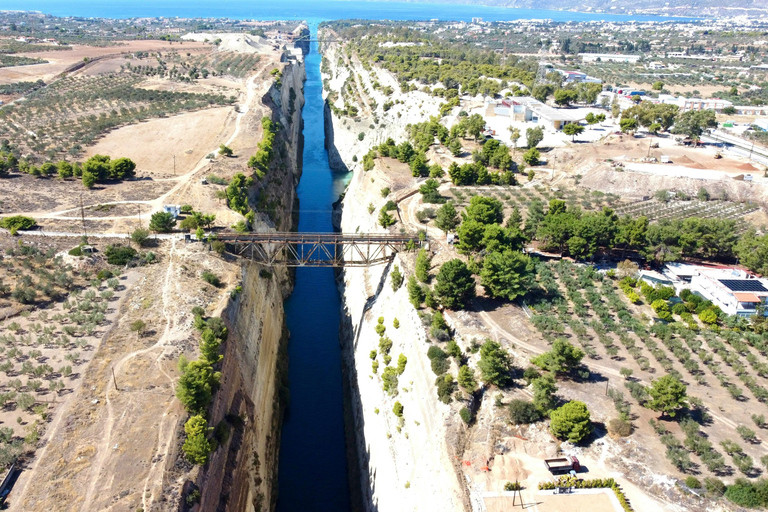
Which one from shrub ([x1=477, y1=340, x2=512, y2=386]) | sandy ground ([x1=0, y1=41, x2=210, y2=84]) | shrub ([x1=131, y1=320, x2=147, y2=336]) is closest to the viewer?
shrub ([x1=477, y1=340, x2=512, y2=386])

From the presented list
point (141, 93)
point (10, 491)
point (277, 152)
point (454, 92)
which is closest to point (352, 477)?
point (10, 491)

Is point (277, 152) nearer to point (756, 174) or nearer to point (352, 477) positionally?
point (352, 477)

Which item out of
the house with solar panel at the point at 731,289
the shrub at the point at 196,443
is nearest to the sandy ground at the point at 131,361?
the shrub at the point at 196,443

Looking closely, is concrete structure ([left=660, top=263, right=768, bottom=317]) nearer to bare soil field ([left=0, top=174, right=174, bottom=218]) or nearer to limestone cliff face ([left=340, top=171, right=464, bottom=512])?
limestone cliff face ([left=340, top=171, right=464, bottom=512])

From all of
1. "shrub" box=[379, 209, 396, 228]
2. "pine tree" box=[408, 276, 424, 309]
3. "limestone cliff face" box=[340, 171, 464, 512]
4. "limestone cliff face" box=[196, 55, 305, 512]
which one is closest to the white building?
"shrub" box=[379, 209, 396, 228]

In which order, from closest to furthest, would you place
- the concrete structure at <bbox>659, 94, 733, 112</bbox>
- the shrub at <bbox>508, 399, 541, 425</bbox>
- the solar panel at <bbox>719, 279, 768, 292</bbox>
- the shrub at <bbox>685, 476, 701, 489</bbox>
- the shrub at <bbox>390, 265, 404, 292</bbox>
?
1. the shrub at <bbox>685, 476, 701, 489</bbox>
2. the shrub at <bbox>508, 399, 541, 425</bbox>
3. the solar panel at <bbox>719, 279, 768, 292</bbox>
4. the shrub at <bbox>390, 265, 404, 292</bbox>
5. the concrete structure at <bbox>659, 94, 733, 112</bbox>
